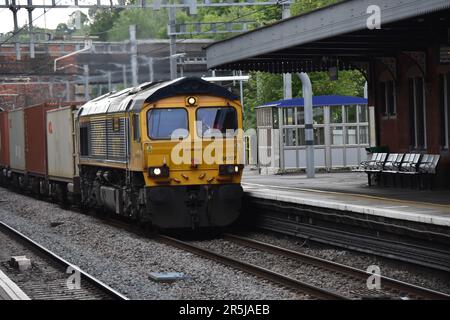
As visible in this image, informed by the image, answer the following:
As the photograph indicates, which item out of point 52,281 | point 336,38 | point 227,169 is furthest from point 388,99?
point 52,281

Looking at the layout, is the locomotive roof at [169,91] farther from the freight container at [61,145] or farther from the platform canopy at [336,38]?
the freight container at [61,145]

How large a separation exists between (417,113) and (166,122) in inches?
260

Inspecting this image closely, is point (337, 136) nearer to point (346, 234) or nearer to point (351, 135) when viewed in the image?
point (351, 135)

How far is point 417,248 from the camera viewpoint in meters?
13.0

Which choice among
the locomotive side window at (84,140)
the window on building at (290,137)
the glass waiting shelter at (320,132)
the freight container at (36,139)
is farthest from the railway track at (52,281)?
the window on building at (290,137)

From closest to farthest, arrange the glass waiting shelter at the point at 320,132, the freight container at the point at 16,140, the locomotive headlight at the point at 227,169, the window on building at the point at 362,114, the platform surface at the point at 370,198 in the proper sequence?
1. the platform surface at the point at 370,198
2. the locomotive headlight at the point at 227,169
3. the glass waiting shelter at the point at 320,132
4. the window on building at the point at 362,114
5. the freight container at the point at 16,140

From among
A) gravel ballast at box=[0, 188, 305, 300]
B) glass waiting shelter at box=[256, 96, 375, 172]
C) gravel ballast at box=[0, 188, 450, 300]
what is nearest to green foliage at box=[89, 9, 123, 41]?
glass waiting shelter at box=[256, 96, 375, 172]

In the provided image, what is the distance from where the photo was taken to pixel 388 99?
22.6 m

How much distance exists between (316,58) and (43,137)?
35.2 ft

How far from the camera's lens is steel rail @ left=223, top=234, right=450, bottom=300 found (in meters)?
11.1

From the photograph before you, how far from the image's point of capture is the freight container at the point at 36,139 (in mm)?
29483

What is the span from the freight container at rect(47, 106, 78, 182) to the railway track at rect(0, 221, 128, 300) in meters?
8.02

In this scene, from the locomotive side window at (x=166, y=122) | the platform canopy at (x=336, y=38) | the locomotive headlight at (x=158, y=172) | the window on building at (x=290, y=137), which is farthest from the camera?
the window on building at (x=290, y=137)

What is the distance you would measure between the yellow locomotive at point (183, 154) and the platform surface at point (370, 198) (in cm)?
128
